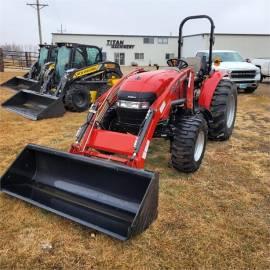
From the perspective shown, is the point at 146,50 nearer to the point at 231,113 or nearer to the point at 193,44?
Answer: the point at 193,44

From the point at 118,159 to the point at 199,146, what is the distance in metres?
1.35

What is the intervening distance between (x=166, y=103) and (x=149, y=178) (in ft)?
4.82

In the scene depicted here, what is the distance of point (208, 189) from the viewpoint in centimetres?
418

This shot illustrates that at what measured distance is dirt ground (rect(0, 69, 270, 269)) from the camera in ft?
9.32

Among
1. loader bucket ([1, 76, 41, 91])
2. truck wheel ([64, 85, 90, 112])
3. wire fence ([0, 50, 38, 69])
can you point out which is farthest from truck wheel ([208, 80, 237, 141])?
wire fence ([0, 50, 38, 69])

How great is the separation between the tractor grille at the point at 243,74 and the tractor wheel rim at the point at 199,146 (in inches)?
332

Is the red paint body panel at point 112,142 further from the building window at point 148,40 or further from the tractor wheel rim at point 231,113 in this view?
the building window at point 148,40

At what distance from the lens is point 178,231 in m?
3.26

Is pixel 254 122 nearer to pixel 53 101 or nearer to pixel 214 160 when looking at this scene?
pixel 214 160

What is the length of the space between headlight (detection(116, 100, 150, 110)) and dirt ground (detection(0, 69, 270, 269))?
3.14ft

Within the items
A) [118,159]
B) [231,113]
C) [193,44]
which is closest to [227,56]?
[231,113]

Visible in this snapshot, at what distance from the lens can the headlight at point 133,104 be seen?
428cm

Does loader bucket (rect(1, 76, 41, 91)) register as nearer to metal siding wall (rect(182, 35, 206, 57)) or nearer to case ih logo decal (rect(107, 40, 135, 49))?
metal siding wall (rect(182, 35, 206, 57))

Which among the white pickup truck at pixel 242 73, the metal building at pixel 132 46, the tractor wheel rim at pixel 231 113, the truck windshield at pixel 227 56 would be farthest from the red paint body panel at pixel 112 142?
the metal building at pixel 132 46
